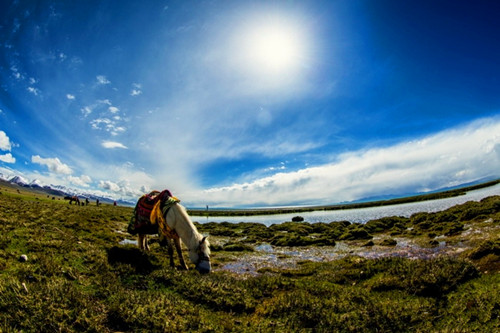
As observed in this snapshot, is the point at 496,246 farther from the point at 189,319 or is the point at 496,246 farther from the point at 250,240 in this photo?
the point at 250,240

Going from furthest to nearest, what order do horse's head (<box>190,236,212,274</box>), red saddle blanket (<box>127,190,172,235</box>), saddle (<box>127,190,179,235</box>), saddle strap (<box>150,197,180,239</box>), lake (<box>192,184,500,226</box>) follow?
lake (<box>192,184,500,226</box>)
red saddle blanket (<box>127,190,172,235</box>)
saddle (<box>127,190,179,235</box>)
saddle strap (<box>150,197,180,239</box>)
horse's head (<box>190,236,212,274</box>)

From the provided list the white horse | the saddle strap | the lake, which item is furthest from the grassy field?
the lake

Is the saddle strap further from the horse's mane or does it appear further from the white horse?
the horse's mane

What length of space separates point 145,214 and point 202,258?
13.6 feet

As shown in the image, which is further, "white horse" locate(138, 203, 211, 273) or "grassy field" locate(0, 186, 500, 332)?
"white horse" locate(138, 203, 211, 273)

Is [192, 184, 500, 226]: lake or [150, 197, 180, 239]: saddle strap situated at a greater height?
[150, 197, 180, 239]: saddle strap

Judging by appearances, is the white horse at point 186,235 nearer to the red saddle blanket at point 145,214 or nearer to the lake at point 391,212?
the red saddle blanket at point 145,214

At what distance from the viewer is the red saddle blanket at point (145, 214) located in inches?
421

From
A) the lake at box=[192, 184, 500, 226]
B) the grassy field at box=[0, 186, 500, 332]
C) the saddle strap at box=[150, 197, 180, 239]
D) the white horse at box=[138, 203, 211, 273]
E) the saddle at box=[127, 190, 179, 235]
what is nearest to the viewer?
the grassy field at box=[0, 186, 500, 332]

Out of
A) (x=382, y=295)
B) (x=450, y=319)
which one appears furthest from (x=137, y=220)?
(x=450, y=319)

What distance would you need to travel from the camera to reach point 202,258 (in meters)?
8.88

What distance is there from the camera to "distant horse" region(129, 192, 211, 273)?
889cm

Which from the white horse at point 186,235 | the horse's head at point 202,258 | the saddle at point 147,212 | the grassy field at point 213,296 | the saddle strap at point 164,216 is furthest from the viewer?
the saddle at point 147,212

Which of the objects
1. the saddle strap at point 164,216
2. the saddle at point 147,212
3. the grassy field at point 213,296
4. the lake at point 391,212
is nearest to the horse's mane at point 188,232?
the saddle strap at point 164,216
